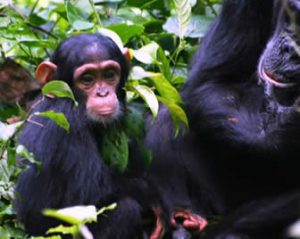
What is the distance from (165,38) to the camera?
5867mm

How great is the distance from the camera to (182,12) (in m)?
5.18

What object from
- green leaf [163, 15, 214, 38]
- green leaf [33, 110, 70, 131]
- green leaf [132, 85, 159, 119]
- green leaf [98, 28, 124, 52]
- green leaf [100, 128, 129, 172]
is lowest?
green leaf [163, 15, 214, 38]

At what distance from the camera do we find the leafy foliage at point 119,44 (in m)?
4.39

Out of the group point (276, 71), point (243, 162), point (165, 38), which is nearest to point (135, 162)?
point (243, 162)

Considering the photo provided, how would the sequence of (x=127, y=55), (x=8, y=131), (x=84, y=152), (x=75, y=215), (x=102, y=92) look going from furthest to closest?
(x=127, y=55)
(x=102, y=92)
(x=84, y=152)
(x=8, y=131)
(x=75, y=215)

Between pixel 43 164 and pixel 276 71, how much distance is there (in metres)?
1.33

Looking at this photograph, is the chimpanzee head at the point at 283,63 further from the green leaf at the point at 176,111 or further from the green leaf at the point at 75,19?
the green leaf at the point at 75,19

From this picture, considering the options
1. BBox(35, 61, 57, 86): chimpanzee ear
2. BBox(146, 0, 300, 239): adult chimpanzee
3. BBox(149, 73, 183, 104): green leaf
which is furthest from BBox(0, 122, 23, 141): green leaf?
BBox(146, 0, 300, 239): adult chimpanzee

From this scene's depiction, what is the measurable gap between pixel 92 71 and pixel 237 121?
88 centimetres

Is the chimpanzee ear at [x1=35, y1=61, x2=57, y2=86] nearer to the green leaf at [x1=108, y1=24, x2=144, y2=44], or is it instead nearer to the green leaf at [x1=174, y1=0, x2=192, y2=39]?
the green leaf at [x1=108, y1=24, x2=144, y2=44]

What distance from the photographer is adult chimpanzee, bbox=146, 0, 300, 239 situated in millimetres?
4680

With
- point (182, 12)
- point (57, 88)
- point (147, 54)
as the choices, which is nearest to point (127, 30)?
point (182, 12)

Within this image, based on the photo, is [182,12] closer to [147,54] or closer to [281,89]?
[147,54]

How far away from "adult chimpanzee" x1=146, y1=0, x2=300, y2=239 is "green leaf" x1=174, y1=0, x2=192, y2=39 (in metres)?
0.17
